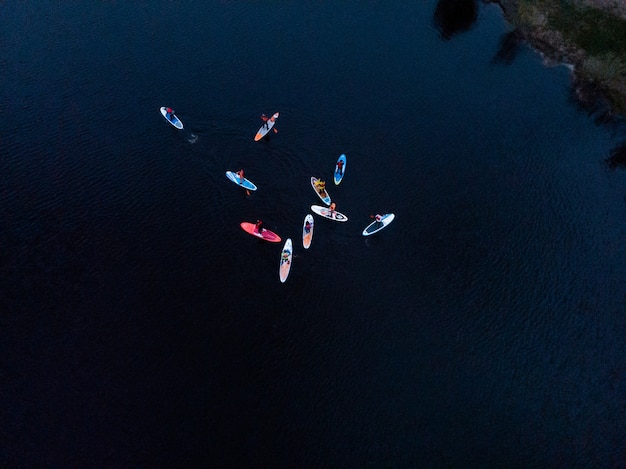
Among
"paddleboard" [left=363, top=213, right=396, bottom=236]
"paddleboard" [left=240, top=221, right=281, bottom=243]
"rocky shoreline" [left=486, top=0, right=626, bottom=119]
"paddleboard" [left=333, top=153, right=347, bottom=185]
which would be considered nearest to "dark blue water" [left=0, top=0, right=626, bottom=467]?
"paddleboard" [left=363, top=213, right=396, bottom=236]

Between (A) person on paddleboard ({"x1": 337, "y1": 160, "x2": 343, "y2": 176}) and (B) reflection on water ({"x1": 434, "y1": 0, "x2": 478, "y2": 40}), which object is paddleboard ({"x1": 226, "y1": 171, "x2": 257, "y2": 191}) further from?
(B) reflection on water ({"x1": 434, "y1": 0, "x2": 478, "y2": 40})

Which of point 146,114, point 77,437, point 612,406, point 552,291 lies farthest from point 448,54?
point 77,437

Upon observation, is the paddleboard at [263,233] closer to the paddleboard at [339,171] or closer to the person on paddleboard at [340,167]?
the paddleboard at [339,171]

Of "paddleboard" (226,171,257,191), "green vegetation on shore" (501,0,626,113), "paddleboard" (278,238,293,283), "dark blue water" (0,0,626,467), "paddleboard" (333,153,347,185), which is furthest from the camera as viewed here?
"green vegetation on shore" (501,0,626,113)

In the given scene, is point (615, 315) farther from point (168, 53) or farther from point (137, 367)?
point (168, 53)

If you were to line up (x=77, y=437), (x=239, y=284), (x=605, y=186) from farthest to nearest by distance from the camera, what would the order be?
(x=605, y=186) < (x=239, y=284) < (x=77, y=437)

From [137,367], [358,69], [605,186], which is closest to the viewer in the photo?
[137,367]
